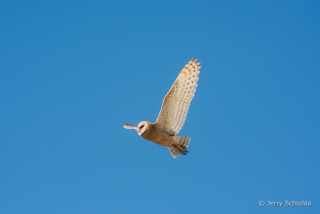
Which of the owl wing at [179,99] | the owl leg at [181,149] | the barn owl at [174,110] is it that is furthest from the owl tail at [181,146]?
the owl wing at [179,99]

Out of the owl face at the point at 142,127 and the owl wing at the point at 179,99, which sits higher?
the owl wing at the point at 179,99

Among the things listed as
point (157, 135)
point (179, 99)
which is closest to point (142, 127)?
point (157, 135)

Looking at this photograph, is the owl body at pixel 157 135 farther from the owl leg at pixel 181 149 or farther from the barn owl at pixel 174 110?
the owl leg at pixel 181 149

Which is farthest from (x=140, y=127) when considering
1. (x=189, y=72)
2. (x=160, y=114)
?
(x=189, y=72)

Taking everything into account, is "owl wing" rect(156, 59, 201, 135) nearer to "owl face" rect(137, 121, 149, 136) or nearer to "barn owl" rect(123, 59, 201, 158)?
"barn owl" rect(123, 59, 201, 158)

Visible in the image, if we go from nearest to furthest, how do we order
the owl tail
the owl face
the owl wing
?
Answer: the owl face → the owl wing → the owl tail

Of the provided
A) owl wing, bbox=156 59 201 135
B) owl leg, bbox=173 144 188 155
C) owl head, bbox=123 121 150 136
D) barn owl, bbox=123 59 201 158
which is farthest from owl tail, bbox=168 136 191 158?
owl head, bbox=123 121 150 136

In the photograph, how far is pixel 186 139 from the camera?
59.4ft

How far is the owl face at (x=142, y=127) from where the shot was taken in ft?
56.6

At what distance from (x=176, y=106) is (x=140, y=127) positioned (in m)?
1.16

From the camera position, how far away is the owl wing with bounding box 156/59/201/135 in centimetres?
1739

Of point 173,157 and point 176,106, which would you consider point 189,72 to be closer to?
point 176,106

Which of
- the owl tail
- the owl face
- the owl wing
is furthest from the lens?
the owl tail

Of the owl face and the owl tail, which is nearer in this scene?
the owl face
